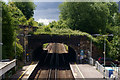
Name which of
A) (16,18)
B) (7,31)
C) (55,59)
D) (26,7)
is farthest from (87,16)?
(26,7)

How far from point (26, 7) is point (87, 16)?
24474 mm

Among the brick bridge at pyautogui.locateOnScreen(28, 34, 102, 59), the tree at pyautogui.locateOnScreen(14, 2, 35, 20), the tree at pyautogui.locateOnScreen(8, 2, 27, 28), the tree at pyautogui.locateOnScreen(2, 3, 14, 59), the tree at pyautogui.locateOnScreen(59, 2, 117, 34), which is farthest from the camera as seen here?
the tree at pyautogui.locateOnScreen(14, 2, 35, 20)

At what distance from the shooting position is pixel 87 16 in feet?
118

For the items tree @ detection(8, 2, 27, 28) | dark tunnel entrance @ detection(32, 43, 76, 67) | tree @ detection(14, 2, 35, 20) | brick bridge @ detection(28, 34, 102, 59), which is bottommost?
dark tunnel entrance @ detection(32, 43, 76, 67)

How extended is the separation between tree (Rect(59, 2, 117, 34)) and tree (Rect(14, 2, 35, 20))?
18468 millimetres

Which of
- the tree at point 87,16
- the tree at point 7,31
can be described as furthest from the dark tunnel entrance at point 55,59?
the tree at point 7,31

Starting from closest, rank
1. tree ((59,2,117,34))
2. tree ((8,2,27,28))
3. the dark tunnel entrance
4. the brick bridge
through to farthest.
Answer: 1. tree ((8,2,27,28))
2. the brick bridge
3. the dark tunnel entrance
4. tree ((59,2,117,34))

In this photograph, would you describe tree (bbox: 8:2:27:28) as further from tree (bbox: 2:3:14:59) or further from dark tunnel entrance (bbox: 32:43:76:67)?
dark tunnel entrance (bbox: 32:43:76:67)

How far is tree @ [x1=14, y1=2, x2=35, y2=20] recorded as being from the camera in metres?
51.0

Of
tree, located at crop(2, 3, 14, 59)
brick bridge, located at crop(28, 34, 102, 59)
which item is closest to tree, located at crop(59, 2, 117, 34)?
brick bridge, located at crop(28, 34, 102, 59)

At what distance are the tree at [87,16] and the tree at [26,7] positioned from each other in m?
18.5

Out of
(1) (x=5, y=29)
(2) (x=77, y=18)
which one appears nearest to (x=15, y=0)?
(2) (x=77, y=18)

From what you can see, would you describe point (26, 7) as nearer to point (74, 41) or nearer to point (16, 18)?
point (16, 18)

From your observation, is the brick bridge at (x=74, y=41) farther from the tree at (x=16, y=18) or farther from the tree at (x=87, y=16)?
the tree at (x=87, y=16)
